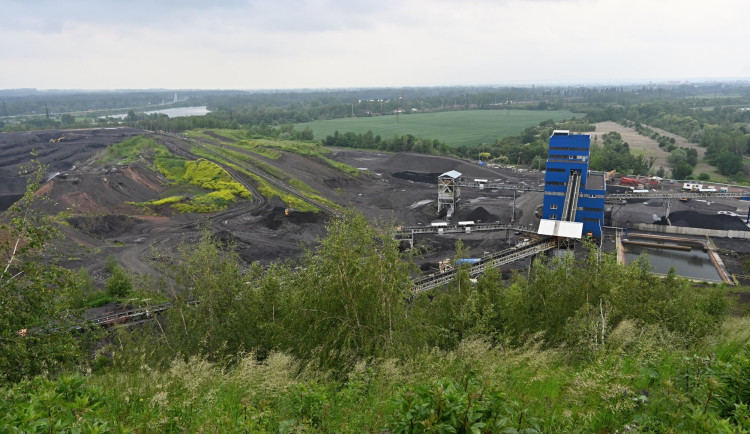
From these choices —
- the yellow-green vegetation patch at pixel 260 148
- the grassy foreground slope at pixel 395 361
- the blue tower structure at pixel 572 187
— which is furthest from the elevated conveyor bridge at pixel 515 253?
the yellow-green vegetation patch at pixel 260 148

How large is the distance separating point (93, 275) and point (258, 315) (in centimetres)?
3152

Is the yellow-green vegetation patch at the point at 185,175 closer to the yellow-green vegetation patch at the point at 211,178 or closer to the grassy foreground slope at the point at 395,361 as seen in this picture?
the yellow-green vegetation patch at the point at 211,178

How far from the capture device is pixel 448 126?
161875mm

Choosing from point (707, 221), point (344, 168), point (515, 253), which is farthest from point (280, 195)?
point (707, 221)

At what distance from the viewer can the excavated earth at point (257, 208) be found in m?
43.2

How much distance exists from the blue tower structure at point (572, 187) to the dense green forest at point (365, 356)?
27.7 meters

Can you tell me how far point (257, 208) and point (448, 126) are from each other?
385ft

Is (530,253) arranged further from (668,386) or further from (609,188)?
(609,188)

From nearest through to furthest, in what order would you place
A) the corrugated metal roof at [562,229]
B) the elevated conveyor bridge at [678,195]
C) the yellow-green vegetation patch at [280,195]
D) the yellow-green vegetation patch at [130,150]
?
the corrugated metal roof at [562,229], the elevated conveyor bridge at [678,195], the yellow-green vegetation patch at [280,195], the yellow-green vegetation patch at [130,150]

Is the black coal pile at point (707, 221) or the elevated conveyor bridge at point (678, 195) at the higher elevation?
the elevated conveyor bridge at point (678, 195)

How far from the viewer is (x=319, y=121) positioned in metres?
182

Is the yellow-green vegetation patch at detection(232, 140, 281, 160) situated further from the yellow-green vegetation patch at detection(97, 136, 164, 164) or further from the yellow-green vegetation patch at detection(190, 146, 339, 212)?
the yellow-green vegetation patch at detection(97, 136, 164, 164)

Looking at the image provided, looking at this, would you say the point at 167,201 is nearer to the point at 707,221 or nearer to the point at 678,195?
the point at 678,195

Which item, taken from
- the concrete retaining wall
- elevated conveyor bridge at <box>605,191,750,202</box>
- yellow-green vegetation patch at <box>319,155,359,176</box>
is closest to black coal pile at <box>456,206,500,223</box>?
elevated conveyor bridge at <box>605,191,750,202</box>
